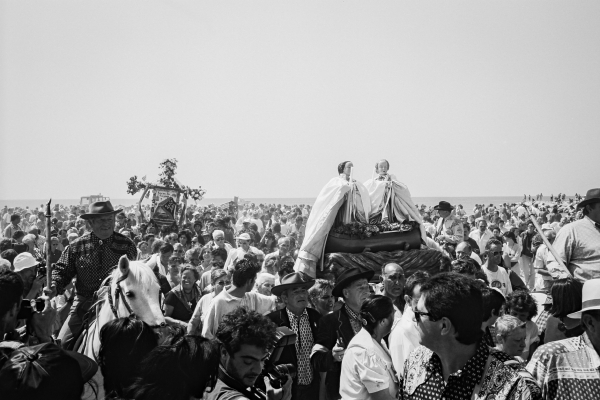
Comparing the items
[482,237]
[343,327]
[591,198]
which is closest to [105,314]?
[343,327]

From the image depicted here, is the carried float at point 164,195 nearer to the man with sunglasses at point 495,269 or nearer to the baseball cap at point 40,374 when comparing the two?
the man with sunglasses at point 495,269

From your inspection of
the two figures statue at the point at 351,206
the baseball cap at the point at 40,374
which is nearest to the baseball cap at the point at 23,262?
the two figures statue at the point at 351,206

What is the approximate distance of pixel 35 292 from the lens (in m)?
6.64

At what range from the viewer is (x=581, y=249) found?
6.21 m

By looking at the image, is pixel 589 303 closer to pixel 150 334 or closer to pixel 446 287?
pixel 446 287

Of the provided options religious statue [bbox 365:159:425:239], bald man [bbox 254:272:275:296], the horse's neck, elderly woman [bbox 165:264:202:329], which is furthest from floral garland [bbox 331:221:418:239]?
the horse's neck

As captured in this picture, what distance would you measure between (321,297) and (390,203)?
471 centimetres

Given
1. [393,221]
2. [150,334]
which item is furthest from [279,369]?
[393,221]

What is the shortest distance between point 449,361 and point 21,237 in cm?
1307

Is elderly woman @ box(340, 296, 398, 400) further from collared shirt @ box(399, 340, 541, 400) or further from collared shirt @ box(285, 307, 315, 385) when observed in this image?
collared shirt @ box(285, 307, 315, 385)

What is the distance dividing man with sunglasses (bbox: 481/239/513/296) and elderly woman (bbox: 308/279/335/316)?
3024mm

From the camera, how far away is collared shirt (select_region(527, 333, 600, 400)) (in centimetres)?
308

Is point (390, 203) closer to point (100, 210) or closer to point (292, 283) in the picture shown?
point (292, 283)

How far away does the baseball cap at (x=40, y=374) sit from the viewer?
8.66ft
